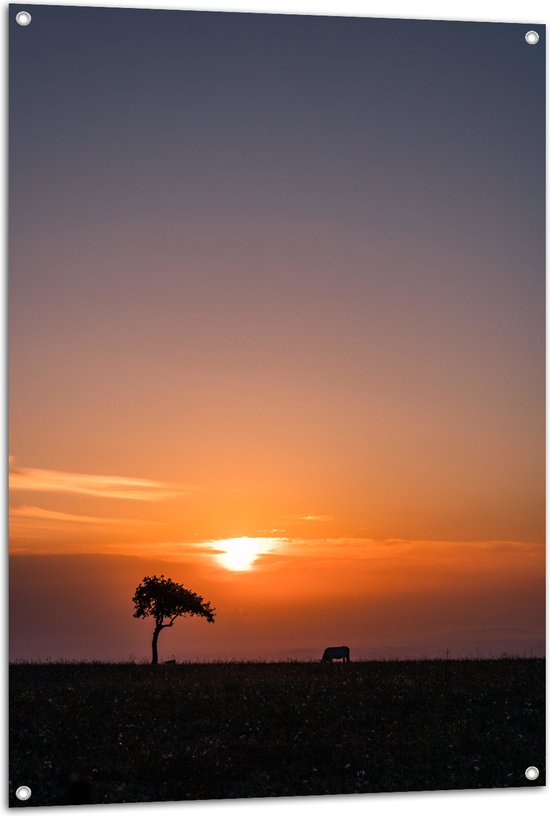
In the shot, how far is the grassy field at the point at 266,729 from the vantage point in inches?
389

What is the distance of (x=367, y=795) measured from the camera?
397 inches

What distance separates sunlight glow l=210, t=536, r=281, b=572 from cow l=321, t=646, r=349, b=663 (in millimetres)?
1255

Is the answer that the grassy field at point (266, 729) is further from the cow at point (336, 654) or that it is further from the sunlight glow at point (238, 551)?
the sunlight glow at point (238, 551)

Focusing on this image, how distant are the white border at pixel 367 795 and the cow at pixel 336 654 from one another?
55.4 inches

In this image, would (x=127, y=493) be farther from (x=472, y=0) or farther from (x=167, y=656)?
(x=472, y=0)

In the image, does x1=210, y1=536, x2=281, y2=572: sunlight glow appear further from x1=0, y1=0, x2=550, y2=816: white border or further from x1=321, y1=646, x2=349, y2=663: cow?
x1=0, y1=0, x2=550, y2=816: white border

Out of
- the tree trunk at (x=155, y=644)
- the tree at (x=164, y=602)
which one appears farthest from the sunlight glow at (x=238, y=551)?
the tree trunk at (x=155, y=644)

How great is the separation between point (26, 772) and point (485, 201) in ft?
22.8

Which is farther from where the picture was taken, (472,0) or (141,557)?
(472,0)

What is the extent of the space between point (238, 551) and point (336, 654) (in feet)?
5.21

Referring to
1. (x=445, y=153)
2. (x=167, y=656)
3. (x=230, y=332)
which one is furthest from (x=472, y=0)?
(x=167, y=656)

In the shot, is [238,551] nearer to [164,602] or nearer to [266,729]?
[164,602]

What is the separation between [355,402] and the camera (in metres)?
10.6

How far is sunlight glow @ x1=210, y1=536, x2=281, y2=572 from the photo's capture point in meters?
10.3
